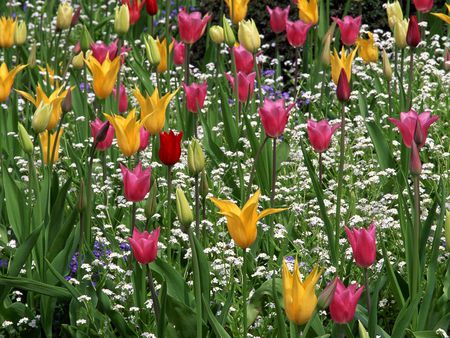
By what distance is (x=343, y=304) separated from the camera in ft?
6.63

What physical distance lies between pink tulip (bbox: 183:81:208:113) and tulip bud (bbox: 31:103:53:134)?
2.49ft

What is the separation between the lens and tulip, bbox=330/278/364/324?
6.59 ft

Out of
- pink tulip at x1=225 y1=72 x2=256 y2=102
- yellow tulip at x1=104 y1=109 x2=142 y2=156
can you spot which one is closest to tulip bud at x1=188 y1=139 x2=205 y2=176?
yellow tulip at x1=104 y1=109 x2=142 y2=156

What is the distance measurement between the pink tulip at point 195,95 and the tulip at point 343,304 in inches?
57.3

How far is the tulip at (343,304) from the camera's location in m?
2.01

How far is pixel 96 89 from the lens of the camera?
9.98ft

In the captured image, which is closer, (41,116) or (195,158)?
(195,158)

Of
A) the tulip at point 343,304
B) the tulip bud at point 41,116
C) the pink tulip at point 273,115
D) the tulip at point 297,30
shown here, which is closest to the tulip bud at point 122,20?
the tulip at point 297,30

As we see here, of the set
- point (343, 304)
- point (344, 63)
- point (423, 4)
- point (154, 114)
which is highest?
point (423, 4)

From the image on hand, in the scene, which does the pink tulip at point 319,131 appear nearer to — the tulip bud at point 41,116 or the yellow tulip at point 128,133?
the yellow tulip at point 128,133

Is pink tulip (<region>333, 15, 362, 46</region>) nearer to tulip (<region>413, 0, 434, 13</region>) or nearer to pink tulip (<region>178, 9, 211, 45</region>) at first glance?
tulip (<region>413, 0, 434, 13</region>)

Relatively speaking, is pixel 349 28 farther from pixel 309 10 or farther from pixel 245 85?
pixel 245 85

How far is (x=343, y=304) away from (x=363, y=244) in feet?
0.58

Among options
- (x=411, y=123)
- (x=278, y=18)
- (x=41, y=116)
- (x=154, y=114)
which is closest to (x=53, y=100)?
(x=41, y=116)
